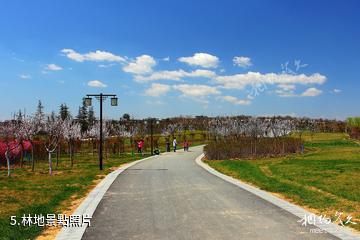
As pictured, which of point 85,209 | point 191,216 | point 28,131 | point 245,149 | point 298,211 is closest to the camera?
point 191,216

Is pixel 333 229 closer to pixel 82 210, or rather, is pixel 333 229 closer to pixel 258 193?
pixel 258 193

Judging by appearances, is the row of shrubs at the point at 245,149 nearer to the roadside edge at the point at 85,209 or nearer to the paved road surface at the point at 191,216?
the roadside edge at the point at 85,209

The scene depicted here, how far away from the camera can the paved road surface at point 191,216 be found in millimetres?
6758

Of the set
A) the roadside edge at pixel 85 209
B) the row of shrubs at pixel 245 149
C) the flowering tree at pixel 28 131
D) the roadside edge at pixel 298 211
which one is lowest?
the roadside edge at pixel 85 209

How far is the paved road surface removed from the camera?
22.2 ft

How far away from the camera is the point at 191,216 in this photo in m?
8.26

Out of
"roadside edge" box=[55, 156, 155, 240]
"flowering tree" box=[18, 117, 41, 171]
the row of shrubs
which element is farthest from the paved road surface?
the row of shrubs

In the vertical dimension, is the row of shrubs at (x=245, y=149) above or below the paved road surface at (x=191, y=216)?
above

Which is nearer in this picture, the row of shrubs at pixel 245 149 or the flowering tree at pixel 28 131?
the flowering tree at pixel 28 131

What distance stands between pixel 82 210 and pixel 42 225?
63.5 inches

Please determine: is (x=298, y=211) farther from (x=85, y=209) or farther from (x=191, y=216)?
(x=85, y=209)

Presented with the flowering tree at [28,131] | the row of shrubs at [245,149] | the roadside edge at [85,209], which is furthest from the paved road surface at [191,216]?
the row of shrubs at [245,149]

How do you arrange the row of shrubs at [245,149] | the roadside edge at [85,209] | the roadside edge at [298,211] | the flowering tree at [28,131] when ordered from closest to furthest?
the roadside edge at [298,211] → the roadside edge at [85,209] → the flowering tree at [28,131] → the row of shrubs at [245,149]

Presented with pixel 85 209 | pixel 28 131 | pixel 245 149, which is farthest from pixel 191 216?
pixel 245 149
